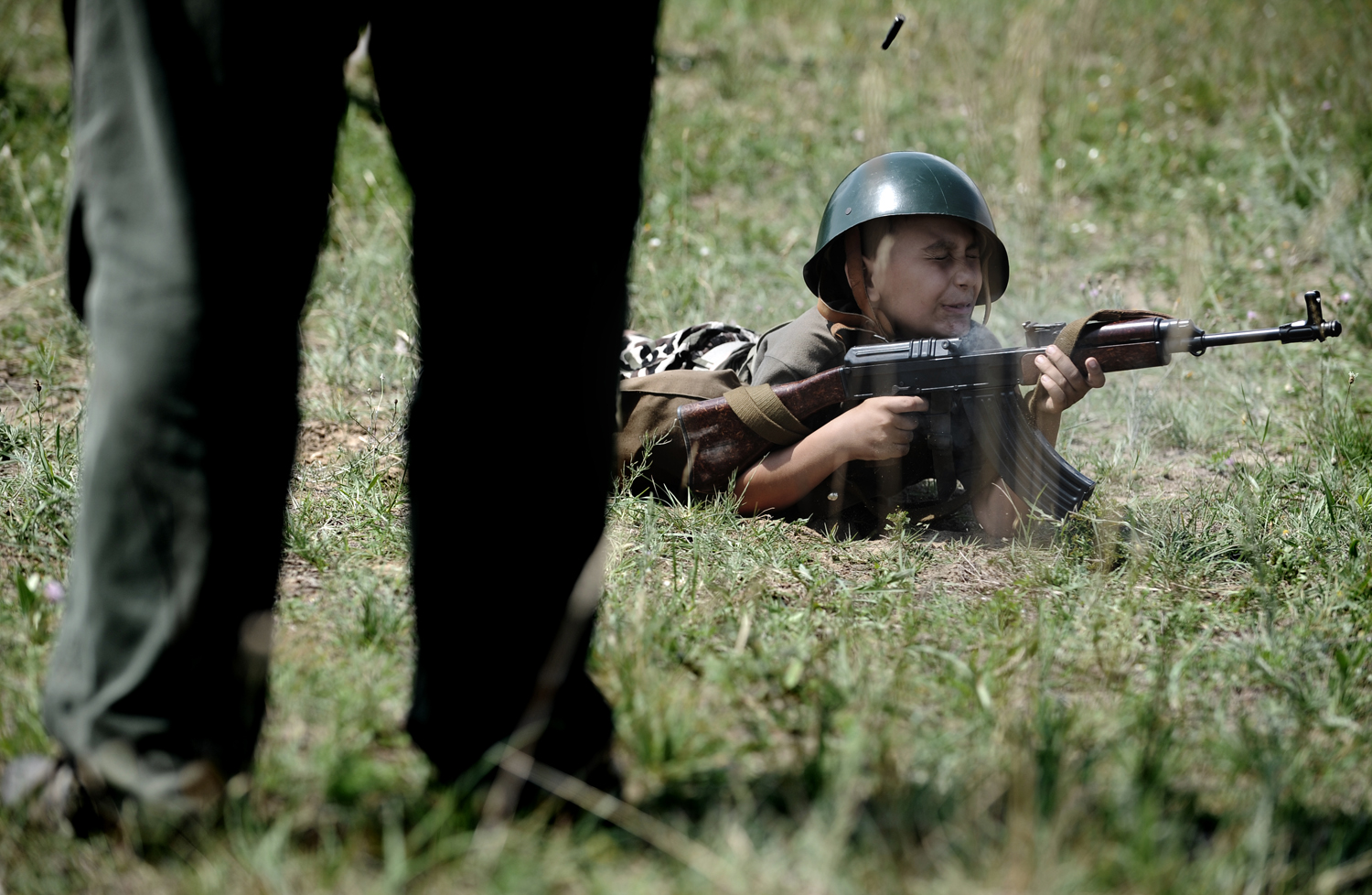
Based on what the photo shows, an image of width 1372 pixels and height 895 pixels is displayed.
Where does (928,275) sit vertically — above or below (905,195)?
below

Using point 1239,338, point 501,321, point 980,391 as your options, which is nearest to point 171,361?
point 501,321

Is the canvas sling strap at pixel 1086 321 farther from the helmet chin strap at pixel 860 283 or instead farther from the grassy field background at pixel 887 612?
the helmet chin strap at pixel 860 283

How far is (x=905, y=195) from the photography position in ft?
9.22

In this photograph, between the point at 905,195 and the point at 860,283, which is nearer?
the point at 905,195

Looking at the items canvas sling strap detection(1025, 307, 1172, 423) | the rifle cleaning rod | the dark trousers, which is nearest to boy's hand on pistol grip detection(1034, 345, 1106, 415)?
canvas sling strap detection(1025, 307, 1172, 423)

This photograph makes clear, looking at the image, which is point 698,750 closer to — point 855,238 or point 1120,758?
point 1120,758

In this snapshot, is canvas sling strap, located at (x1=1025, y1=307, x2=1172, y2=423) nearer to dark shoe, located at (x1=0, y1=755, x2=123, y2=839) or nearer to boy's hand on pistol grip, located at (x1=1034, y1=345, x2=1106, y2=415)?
boy's hand on pistol grip, located at (x1=1034, y1=345, x2=1106, y2=415)

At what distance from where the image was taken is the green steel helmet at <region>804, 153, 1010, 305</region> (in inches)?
110

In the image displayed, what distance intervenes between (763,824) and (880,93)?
6.08ft

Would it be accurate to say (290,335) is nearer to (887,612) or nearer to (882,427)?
(887,612)

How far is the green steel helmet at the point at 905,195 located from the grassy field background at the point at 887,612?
0.18 meters

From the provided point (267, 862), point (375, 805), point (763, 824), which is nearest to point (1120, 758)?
point (763, 824)

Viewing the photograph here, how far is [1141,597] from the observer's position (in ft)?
7.80

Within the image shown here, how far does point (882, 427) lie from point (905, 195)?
2.09 ft
